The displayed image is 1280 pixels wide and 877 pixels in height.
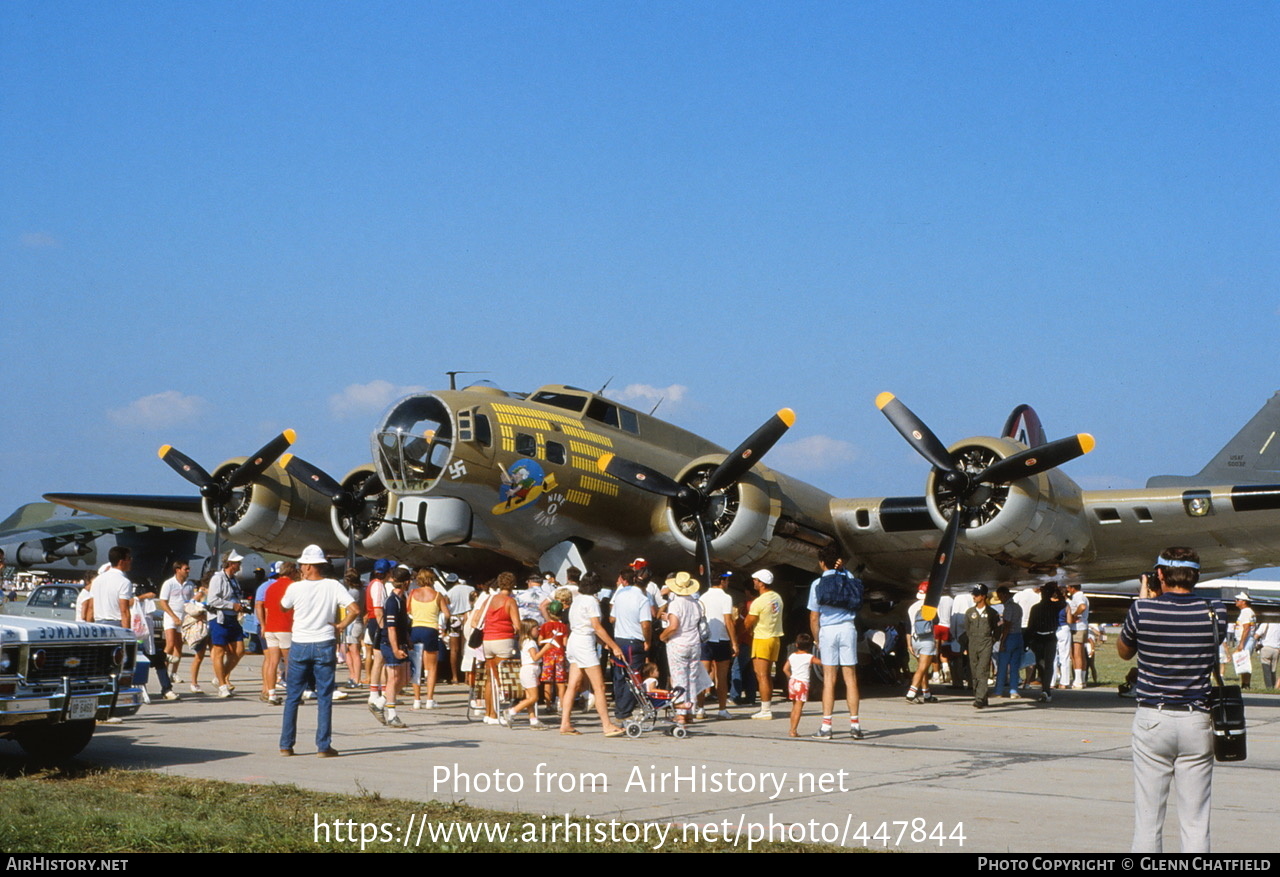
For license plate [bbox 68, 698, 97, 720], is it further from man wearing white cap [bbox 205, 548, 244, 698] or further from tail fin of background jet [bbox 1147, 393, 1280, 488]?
tail fin of background jet [bbox 1147, 393, 1280, 488]

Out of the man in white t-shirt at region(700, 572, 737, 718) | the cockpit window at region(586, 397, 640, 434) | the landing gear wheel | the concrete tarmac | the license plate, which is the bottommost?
the concrete tarmac

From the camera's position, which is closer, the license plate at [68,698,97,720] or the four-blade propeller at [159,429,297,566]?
the license plate at [68,698,97,720]

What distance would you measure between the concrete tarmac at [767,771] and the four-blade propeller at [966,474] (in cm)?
225

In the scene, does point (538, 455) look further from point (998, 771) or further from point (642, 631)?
point (998, 771)

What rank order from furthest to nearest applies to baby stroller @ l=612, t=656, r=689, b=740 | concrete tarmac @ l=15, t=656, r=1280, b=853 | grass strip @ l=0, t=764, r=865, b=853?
baby stroller @ l=612, t=656, r=689, b=740, concrete tarmac @ l=15, t=656, r=1280, b=853, grass strip @ l=0, t=764, r=865, b=853

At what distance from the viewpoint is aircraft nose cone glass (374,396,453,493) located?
1631cm

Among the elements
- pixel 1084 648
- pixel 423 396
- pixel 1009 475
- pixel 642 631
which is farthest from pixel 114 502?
pixel 1084 648

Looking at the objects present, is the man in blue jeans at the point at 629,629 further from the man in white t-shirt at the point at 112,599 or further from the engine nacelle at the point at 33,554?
the engine nacelle at the point at 33,554

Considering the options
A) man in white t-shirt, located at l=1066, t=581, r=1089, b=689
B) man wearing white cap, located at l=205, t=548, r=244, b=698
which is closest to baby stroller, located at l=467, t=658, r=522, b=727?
man wearing white cap, located at l=205, t=548, r=244, b=698

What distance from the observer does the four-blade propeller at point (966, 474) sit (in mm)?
16344

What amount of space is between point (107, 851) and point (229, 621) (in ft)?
32.7

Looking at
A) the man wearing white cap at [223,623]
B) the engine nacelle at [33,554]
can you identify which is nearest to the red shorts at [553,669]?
the man wearing white cap at [223,623]

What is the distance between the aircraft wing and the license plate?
1364cm

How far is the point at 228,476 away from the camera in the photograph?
21016mm
